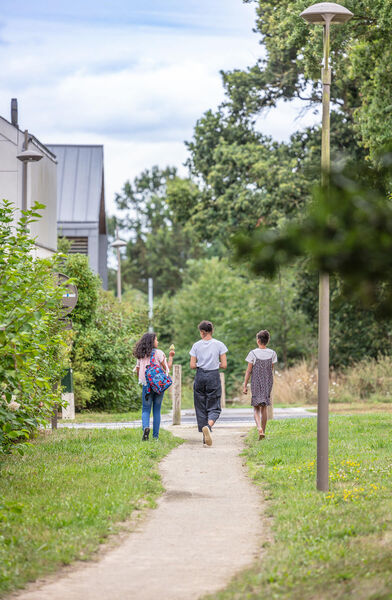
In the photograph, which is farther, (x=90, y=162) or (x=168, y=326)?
(x=168, y=326)

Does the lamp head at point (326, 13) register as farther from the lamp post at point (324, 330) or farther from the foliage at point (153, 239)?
the foliage at point (153, 239)

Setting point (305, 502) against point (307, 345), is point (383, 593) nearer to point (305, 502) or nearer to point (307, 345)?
point (305, 502)

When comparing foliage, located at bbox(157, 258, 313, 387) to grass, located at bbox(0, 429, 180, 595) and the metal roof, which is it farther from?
grass, located at bbox(0, 429, 180, 595)

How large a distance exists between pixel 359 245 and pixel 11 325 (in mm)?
5107

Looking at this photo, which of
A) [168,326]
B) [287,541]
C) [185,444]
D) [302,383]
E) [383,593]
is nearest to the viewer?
[383,593]

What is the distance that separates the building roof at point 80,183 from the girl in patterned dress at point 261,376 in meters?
26.6

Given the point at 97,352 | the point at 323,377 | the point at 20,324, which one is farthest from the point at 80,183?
the point at 20,324

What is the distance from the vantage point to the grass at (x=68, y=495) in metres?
6.85

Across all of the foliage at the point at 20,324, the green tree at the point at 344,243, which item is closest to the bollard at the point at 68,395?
the foliage at the point at 20,324

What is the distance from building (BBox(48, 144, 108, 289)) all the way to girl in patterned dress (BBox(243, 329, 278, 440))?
980 inches

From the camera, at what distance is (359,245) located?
4.18 meters

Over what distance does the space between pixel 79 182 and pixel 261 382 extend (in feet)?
95.6

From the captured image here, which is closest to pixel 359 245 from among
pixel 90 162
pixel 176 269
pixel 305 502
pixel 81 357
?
pixel 305 502

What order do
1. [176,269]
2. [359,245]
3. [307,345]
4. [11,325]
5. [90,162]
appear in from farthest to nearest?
[176,269] < [90,162] < [307,345] < [11,325] < [359,245]
